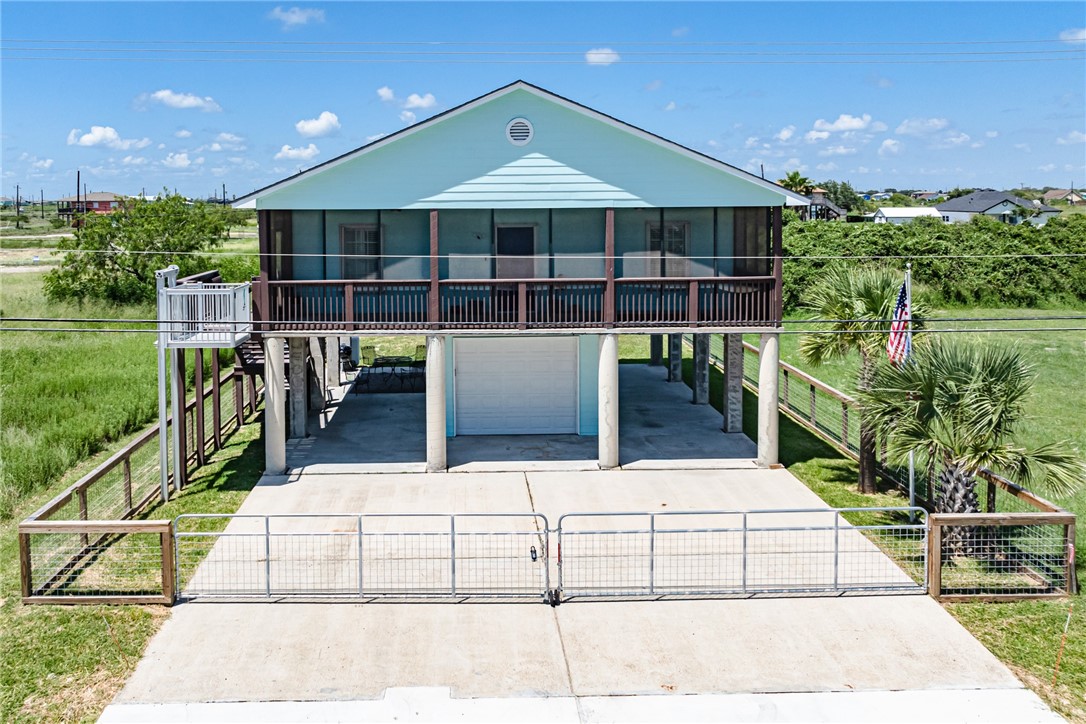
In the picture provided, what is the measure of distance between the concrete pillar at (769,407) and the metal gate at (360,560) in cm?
560

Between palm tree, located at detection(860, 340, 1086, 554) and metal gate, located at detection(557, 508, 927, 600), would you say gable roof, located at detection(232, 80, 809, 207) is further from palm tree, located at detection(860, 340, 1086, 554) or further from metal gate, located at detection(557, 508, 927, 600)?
metal gate, located at detection(557, 508, 927, 600)

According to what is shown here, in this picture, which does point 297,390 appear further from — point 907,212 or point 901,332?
point 907,212

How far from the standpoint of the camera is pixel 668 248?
2223 cm

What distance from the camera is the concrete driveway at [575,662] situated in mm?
11078

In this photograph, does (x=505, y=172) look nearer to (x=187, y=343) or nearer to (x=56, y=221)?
(x=187, y=343)

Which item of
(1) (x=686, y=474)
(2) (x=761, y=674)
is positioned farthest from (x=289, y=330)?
(2) (x=761, y=674)

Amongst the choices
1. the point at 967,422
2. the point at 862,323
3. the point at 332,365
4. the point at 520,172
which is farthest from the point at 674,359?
the point at 967,422

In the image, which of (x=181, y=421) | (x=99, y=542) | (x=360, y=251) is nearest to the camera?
(x=99, y=542)

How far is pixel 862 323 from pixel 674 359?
11.9 metres

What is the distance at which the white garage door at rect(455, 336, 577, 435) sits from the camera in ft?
79.4

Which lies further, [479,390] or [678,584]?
[479,390]

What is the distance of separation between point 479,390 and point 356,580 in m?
9.84

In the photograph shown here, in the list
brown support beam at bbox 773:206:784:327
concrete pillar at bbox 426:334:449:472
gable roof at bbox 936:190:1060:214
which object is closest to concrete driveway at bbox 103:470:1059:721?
concrete pillar at bbox 426:334:449:472

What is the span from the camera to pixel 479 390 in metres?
24.2
